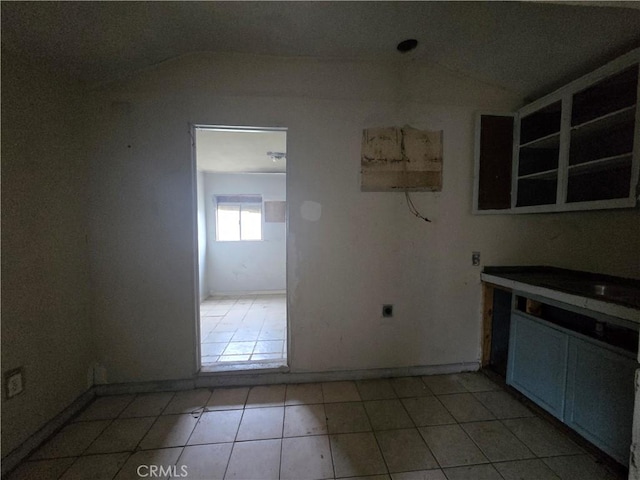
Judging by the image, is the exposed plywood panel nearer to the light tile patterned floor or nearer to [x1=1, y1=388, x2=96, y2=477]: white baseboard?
the light tile patterned floor

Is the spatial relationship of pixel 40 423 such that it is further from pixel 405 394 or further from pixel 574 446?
pixel 574 446

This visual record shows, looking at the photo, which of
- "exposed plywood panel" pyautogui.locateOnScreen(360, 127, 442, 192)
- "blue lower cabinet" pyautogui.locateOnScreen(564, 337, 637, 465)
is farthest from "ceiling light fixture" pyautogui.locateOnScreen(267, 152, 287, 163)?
"blue lower cabinet" pyautogui.locateOnScreen(564, 337, 637, 465)

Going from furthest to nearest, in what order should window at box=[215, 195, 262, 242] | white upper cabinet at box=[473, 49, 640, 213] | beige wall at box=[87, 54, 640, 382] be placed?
window at box=[215, 195, 262, 242] < beige wall at box=[87, 54, 640, 382] < white upper cabinet at box=[473, 49, 640, 213]

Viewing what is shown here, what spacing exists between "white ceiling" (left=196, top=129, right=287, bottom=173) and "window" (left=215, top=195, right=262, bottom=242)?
0.55 m

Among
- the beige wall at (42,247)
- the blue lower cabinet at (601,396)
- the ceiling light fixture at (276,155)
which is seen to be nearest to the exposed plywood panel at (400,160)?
the blue lower cabinet at (601,396)

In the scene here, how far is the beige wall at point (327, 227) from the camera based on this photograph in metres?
1.76

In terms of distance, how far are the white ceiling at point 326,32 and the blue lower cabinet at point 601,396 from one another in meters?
1.85

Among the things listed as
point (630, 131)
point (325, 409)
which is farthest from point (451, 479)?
point (630, 131)

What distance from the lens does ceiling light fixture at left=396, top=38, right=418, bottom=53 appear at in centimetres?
165

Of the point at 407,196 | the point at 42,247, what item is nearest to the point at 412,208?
the point at 407,196

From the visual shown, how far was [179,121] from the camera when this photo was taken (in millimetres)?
1780

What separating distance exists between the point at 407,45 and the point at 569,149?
4.35 feet

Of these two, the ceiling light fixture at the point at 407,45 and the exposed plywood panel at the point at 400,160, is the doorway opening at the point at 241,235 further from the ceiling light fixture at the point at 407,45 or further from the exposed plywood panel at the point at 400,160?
the ceiling light fixture at the point at 407,45

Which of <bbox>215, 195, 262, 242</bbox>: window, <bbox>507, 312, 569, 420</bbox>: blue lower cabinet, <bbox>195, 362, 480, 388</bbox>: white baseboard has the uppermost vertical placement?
<bbox>215, 195, 262, 242</bbox>: window
